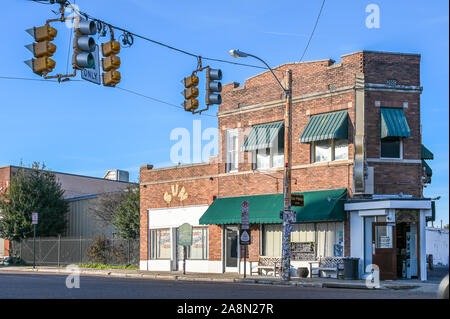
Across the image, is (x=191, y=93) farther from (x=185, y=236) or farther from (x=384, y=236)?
(x=185, y=236)

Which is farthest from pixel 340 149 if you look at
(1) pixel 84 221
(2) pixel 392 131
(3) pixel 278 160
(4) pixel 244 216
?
(1) pixel 84 221

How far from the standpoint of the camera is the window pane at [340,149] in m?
27.5

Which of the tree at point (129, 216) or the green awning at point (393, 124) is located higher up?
the green awning at point (393, 124)

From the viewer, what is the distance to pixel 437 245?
45438mm

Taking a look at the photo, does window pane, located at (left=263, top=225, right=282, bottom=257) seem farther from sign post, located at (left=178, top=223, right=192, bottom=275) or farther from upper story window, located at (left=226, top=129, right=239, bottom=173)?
sign post, located at (left=178, top=223, right=192, bottom=275)

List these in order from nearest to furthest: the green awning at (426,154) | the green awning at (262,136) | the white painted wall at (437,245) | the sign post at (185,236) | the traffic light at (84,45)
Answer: the traffic light at (84,45)
the green awning at (262,136)
the green awning at (426,154)
the sign post at (185,236)
the white painted wall at (437,245)

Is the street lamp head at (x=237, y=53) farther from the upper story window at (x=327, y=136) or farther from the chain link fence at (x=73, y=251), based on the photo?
the chain link fence at (x=73, y=251)

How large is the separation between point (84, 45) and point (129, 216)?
27892 mm

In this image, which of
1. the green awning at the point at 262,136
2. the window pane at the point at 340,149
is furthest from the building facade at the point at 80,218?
the window pane at the point at 340,149

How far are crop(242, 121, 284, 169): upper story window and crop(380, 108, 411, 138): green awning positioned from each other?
15.9 ft

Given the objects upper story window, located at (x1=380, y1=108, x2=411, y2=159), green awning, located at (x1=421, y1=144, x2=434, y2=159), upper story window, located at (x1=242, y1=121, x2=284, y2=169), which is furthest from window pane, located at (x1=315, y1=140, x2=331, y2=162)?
green awning, located at (x1=421, y1=144, x2=434, y2=159)

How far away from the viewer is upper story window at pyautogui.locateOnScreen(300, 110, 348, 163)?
26.9 m

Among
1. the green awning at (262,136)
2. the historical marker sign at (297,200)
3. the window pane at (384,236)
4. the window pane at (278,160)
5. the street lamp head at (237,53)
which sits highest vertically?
the street lamp head at (237,53)

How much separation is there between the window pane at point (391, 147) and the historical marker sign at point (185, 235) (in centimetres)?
1021
